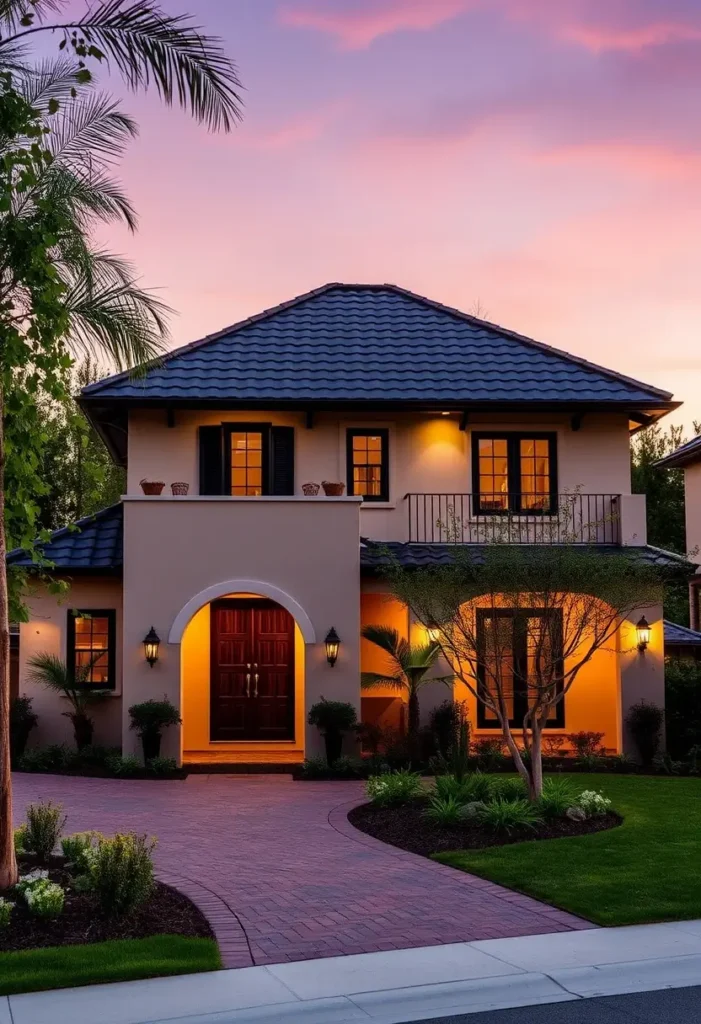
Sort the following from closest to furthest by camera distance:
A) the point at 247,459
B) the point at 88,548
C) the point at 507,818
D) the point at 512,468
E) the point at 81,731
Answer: the point at 507,818
the point at 81,731
the point at 88,548
the point at 247,459
the point at 512,468

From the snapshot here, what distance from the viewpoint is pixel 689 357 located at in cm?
3422

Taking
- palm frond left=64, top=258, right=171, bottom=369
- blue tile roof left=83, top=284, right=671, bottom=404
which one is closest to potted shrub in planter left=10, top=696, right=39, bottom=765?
blue tile roof left=83, top=284, right=671, bottom=404

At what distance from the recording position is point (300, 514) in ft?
58.7

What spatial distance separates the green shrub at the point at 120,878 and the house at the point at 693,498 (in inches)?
930

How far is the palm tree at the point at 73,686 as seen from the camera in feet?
59.4

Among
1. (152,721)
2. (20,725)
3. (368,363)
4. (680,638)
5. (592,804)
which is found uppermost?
(368,363)

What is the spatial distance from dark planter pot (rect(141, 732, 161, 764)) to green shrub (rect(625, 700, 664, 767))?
7855mm

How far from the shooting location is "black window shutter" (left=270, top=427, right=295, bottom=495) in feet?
65.1

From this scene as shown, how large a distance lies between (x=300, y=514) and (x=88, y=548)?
418 cm

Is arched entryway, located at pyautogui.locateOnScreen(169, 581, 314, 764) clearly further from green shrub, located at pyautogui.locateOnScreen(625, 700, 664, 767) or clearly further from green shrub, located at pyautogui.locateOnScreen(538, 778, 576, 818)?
green shrub, located at pyautogui.locateOnScreen(538, 778, 576, 818)

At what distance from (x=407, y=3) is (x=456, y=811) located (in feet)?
30.7

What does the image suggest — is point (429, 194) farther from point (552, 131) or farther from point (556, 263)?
point (556, 263)

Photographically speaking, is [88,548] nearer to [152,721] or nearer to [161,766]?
[152,721]

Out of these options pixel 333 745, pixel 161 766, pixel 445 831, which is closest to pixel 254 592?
pixel 333 745
